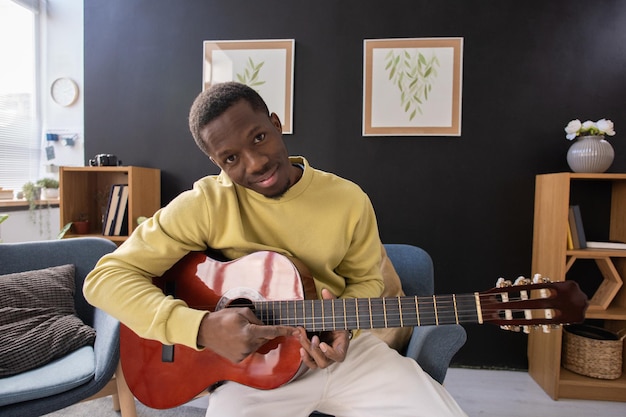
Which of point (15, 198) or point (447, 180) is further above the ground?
point (447, 180)

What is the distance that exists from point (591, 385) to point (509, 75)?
183 cm

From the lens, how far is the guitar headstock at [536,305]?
0.89 metres

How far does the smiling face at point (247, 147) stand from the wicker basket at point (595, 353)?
2075mm

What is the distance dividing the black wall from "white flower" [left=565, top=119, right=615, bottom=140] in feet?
0.59

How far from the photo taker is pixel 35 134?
3.76 metres

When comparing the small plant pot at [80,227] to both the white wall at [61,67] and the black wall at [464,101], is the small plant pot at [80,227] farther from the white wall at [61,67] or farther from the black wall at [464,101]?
the white wall at [61,67]

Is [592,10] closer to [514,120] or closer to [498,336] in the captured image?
[514,120]

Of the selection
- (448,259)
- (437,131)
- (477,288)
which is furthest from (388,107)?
(477,288)

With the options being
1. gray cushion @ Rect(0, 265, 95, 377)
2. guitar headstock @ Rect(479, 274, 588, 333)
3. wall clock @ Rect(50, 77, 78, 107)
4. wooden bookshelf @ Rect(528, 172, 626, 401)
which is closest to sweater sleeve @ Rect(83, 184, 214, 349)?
gray cushion @ Rect(0, 265, 95, 377)

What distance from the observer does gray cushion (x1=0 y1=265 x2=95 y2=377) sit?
4.50 ft

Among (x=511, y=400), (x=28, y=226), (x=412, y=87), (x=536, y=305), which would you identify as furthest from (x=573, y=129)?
(x=28, y=226)

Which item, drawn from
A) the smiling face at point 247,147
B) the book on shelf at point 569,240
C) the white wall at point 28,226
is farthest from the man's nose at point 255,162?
the white wall at point 28,226

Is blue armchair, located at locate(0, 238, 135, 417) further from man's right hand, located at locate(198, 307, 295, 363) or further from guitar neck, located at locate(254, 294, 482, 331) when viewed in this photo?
guitar neck, located at locate(254, 294, 482, 331)

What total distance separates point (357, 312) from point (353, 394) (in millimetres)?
271
